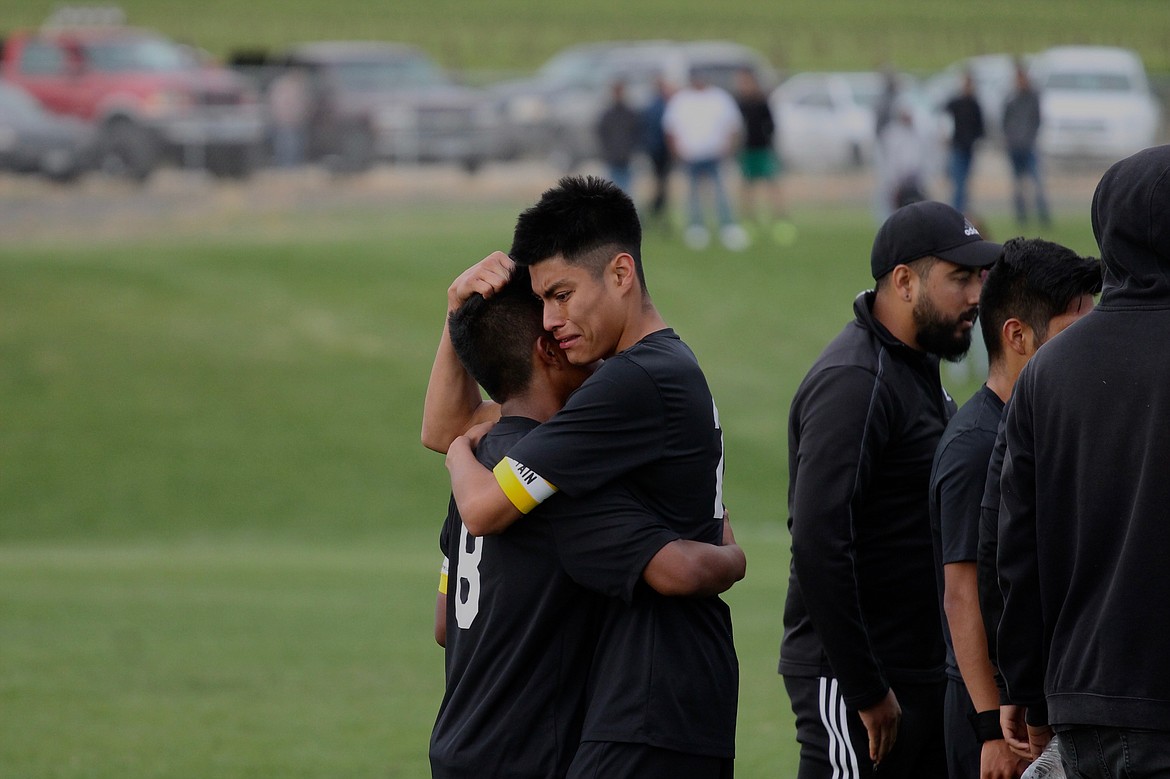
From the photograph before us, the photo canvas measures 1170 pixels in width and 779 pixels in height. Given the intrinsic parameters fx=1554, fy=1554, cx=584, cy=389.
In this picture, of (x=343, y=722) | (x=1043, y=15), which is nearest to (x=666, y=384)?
(x=343, y=722)

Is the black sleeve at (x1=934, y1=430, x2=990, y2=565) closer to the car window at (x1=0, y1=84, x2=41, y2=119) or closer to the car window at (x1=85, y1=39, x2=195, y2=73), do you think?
the car window at (x1=0, y1=84, x2=41, y2=119)

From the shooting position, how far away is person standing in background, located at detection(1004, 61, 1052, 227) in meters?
25.9

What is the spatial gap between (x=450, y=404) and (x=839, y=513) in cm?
124

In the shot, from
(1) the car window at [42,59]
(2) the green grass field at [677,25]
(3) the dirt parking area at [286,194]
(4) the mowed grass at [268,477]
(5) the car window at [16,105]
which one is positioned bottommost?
(4) the mowed grass at [268,477]

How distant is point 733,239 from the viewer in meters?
25.8

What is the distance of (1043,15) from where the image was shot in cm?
6531

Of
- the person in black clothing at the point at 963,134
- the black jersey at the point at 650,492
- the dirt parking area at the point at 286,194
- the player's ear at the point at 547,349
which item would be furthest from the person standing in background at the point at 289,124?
the black jersey at the point at 650,492

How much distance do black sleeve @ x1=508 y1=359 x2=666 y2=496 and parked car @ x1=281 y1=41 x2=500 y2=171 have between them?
2523cm

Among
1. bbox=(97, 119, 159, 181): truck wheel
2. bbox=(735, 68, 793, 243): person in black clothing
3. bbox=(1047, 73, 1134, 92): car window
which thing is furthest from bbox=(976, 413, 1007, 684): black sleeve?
bbox=(1047, 73, 1134, 92): car window

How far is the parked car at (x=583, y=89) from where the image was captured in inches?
1197

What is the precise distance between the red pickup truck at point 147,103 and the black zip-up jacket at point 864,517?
2407 centimetres

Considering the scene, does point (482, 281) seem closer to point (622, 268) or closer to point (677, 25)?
point (622, 268)

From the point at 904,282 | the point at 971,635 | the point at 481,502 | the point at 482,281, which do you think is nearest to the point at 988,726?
the point at 971,635

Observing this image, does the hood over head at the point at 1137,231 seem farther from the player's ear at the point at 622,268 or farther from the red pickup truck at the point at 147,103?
the red pickup truck at the point at 147,103
